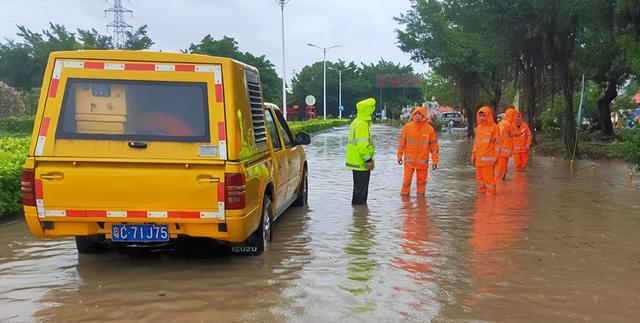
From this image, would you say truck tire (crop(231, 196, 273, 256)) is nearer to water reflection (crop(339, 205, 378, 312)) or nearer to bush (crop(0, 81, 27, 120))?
water reflection (crop(339, 205, 378, 312))

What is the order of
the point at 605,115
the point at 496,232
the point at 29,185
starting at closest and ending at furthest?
the point at 29,185 → the point at 496,232 → the point at 605,115

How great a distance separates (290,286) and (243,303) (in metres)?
0.57

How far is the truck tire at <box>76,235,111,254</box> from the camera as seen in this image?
227 inches

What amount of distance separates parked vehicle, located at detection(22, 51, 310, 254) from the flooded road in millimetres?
532

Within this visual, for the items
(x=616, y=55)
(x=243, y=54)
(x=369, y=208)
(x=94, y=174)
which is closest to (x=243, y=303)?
(x=94, y=174)

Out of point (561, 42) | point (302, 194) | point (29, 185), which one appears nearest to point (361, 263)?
point (29, 185)

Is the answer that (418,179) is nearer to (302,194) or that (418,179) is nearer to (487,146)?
(487,146)

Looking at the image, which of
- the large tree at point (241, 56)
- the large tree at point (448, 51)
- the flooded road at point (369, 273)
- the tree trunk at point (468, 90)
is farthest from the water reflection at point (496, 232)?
the large tree at point (241, 56)

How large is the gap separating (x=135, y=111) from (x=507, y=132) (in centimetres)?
943

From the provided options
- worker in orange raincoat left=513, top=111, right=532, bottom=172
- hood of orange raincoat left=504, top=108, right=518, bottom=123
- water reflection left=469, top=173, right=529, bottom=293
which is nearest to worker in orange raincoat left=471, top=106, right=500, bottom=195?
water reflection left=469, top=173, right=529, bottom=293

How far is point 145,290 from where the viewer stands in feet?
16.0

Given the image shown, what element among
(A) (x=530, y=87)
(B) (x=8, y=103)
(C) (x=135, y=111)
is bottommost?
(C) (x=135, y=111)

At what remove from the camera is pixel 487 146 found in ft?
33.7

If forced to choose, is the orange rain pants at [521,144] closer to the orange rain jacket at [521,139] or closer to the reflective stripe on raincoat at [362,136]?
the orange rain jacket at [521,139]
